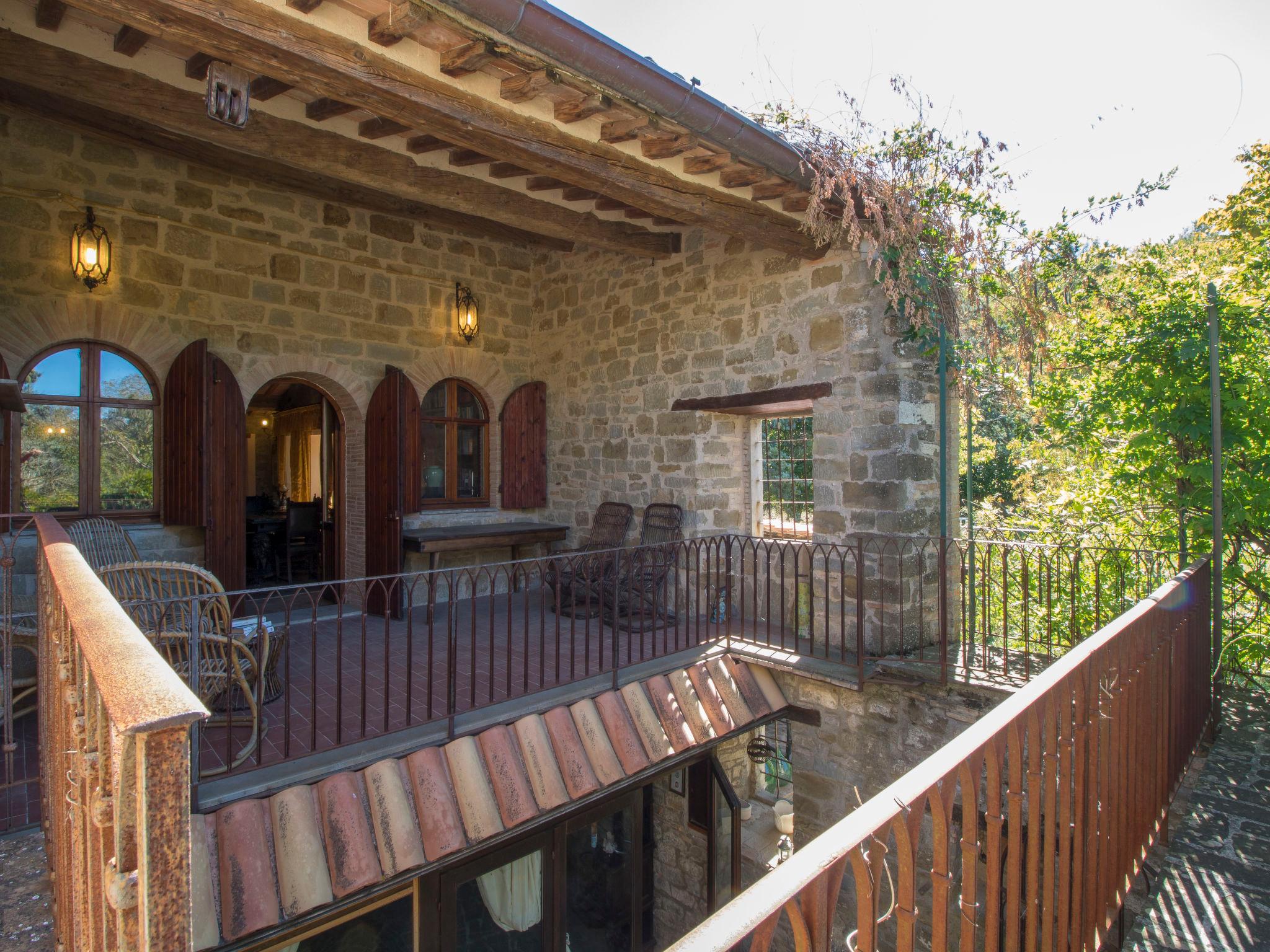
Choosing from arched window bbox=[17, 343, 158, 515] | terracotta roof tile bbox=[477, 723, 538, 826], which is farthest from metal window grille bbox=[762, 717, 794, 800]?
arched window bbox=[17, 343, 158, 515]

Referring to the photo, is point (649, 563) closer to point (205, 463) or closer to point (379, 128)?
point (205, 463)

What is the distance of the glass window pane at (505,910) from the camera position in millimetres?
4336

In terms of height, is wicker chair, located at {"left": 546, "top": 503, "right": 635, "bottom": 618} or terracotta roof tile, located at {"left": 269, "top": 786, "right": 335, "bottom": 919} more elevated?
wicker chair, located at {"left": 546, "top": 503, "right": 635, "bottom": 618}

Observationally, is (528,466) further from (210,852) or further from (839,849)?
(839,849)

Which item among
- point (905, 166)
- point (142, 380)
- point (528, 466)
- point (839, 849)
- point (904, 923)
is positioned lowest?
point (904, 923)

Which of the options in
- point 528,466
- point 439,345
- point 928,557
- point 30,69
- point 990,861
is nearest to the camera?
point 990,861

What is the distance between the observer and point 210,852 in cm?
278

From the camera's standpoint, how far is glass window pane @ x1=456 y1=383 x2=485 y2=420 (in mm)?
7520

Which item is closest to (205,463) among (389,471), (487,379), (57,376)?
(57,376)

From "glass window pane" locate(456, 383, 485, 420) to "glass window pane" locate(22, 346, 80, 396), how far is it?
3234 mm

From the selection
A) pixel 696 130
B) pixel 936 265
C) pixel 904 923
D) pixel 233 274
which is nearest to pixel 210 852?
pixel 904 923

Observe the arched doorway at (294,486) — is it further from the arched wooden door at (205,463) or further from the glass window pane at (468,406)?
the glass window pane at (468,406)

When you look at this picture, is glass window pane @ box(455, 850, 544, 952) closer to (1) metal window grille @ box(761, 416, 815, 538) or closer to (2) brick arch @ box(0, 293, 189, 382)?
(1) metal window grille @ box(761, 416, 815, 538)

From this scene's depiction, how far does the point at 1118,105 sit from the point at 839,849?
18.4 ft
